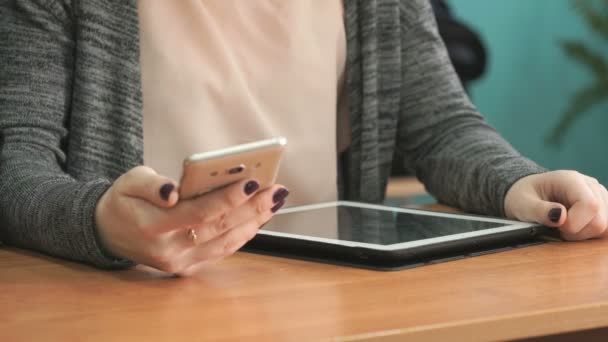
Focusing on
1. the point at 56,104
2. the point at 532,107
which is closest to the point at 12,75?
the point at 56,104

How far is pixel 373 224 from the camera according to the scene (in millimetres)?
1132

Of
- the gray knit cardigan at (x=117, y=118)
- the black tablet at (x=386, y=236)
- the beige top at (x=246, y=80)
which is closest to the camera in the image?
the black tablet at (x=386, y=236)

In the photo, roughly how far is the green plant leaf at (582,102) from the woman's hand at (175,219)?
10.3 ft

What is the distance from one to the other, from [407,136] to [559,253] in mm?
557

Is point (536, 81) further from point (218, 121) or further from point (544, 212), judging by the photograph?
point (544, 212)

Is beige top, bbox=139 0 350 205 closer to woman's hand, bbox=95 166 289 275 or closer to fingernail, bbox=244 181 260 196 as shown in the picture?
woman's hand, bbox=95 166 289 275

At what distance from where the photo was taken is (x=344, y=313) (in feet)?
2.55

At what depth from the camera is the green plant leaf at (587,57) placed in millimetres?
3811

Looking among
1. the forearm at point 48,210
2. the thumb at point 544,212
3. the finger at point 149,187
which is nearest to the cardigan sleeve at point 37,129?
the forearm at point 48,210

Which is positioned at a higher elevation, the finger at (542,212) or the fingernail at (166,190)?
the fingernail at (166,190)

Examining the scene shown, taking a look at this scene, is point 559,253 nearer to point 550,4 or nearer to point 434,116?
point 434,116

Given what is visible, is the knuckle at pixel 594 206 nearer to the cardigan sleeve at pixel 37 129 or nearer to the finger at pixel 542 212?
the finger at pixel 542 212

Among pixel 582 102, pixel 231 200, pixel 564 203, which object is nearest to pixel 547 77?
pixel 582 102

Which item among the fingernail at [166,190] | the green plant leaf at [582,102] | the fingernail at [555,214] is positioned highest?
the fingernail at [166,190]
